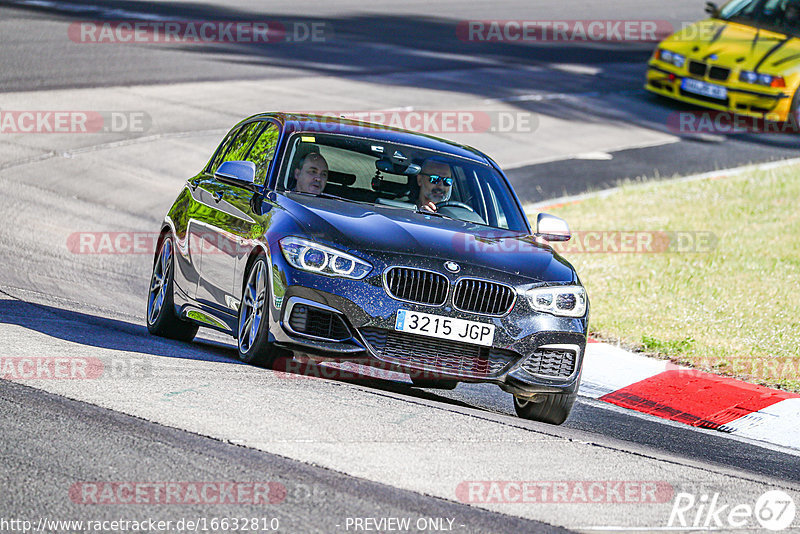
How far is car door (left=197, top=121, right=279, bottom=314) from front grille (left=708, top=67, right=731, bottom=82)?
13.8 meters

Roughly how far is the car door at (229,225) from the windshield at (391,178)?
0.97 feet

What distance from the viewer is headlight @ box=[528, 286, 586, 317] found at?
757 centimetres

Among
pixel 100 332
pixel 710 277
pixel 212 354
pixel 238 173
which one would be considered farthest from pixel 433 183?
pixel 710 277

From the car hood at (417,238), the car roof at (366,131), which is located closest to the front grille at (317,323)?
the car hood at (417,238)

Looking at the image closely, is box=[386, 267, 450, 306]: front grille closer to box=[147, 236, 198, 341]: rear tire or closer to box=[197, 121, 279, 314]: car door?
box=[197, 121, 279, 314]: car door

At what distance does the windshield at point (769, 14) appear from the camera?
22.6 m

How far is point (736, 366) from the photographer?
10141 millimetres

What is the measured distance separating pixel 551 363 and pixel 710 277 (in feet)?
19.2

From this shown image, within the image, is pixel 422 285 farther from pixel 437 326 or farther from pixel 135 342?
pixel 135 342

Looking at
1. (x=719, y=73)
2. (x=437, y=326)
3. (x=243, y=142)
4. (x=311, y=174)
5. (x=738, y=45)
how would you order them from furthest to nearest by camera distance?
1. (x=738, y=45)
2. (x=719, y=73)
3. (x=243, y=142)
4. (x=311, y=174)
5. (x=437, y=326)

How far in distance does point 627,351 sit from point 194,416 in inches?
206

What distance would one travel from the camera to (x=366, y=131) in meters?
8.97

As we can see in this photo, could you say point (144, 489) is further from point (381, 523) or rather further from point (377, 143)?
point (377, 143)

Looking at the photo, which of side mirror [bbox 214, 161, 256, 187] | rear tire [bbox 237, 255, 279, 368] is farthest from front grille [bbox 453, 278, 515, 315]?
side mirror [bbox 214, 161, 256, 187]
